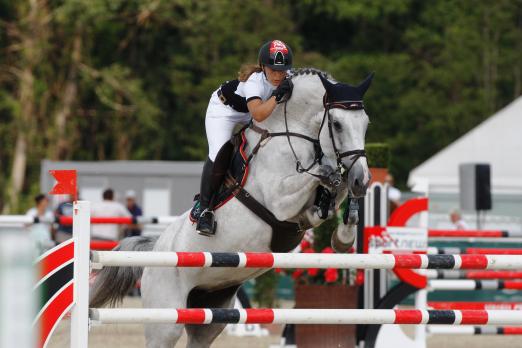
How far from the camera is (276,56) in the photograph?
5730 millimetres

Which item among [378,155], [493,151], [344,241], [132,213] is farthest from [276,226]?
[493,151]

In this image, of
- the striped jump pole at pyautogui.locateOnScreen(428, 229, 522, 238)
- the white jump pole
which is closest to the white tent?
the striped jump pole at pyautogui.locateOnScreen(428, 229, 522, 238)

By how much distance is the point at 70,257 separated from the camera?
4.47 metres

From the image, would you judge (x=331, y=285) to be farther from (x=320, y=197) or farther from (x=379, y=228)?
(x=320, y=197)

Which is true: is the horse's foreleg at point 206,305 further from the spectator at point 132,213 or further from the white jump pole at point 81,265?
the spectator at point 132,213

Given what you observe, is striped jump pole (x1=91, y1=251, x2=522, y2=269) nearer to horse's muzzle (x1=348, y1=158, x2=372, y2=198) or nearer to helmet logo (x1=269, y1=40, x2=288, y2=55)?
horse's muzzle (x1=348, y1=158, x2=372, y2=198)

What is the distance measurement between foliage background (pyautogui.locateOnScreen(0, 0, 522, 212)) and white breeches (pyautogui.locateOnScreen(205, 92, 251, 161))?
21268 mm

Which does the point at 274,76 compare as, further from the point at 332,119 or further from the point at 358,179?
the point at 358,179

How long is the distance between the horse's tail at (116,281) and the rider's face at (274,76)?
3.91 ft

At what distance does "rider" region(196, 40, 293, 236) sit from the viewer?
18.8 ft

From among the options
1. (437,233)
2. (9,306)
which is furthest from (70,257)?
(437,233)

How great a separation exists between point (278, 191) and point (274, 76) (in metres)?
0.62

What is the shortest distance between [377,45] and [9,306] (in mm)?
33006

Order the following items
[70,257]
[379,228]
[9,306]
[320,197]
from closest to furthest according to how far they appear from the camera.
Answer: [9,306], [70,257], [320,197], [379,228]
